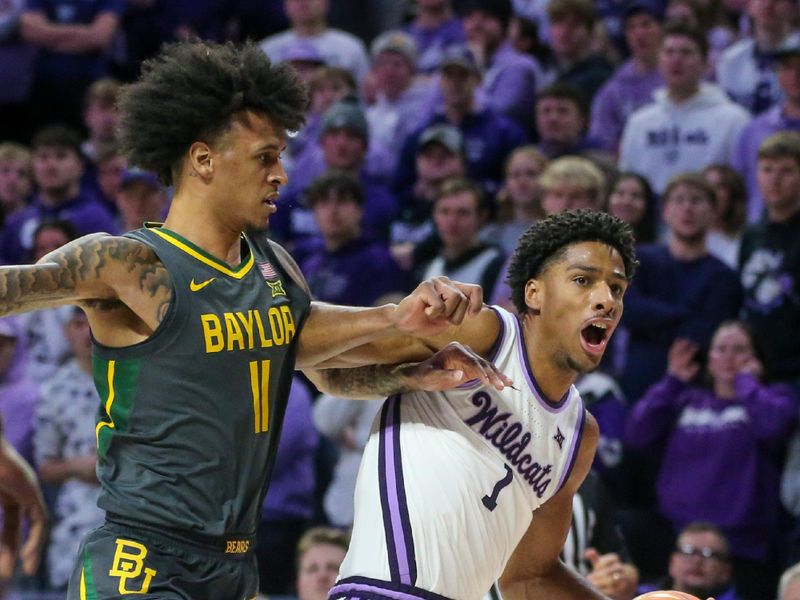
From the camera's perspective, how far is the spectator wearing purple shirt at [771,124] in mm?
9969

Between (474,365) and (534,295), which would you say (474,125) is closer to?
(534,295)

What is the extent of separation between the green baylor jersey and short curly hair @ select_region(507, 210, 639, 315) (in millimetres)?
1001

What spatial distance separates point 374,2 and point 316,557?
28.0ft

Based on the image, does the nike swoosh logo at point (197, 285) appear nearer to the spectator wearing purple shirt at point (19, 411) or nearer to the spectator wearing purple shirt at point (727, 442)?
the spectator wearing purple shirt at point (727, 442)

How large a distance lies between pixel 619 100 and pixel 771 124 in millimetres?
1634

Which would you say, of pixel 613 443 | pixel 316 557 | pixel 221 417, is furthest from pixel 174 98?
pixel 613 443

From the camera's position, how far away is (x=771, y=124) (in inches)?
400

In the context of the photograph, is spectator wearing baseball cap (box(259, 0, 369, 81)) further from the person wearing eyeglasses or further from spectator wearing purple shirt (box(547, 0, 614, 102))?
the person wearing eyeglasses

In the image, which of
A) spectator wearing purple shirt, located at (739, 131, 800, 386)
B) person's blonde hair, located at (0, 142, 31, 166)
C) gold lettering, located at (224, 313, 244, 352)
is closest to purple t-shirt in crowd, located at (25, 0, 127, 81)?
person's blonde hair, located at (0, 142, 31, 166)

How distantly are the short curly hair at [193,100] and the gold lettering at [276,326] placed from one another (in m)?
0.55

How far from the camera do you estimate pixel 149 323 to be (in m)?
4.43

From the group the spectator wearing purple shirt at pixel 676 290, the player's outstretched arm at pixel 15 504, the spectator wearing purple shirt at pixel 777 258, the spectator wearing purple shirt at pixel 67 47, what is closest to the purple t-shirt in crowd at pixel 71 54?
the spectator wearing purple shirt at pixel 67 47

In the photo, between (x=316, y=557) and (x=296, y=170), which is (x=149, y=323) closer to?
(x=316, y=557)

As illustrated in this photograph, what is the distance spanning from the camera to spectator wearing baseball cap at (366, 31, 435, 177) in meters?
12.0
